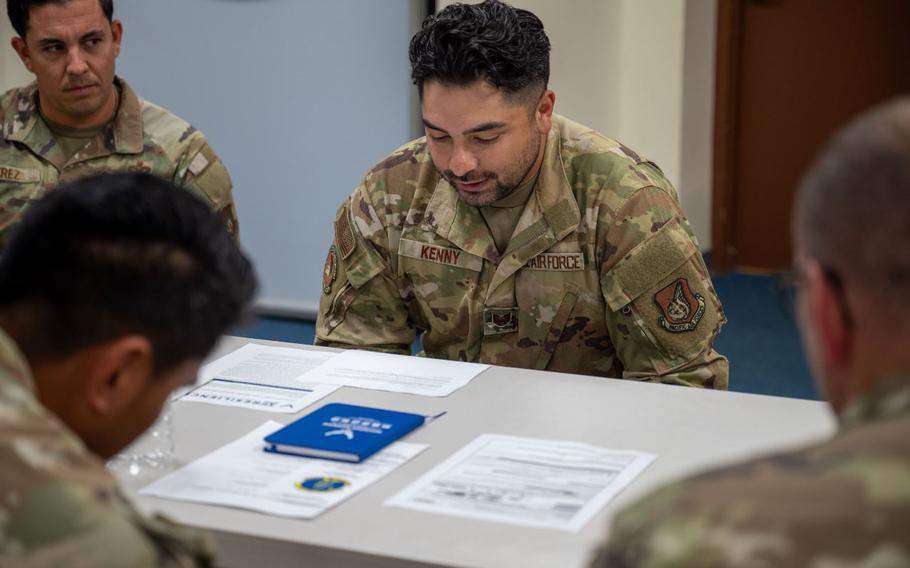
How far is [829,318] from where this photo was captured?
1048 millimetres

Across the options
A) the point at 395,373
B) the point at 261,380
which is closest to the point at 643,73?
the point at 395,373

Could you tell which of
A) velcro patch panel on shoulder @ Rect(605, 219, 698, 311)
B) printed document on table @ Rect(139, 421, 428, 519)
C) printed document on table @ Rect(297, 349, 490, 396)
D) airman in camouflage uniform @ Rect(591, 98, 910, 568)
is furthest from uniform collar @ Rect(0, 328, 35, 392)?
velcro patch panel on shoulder @ Rect(605, 219, 698, 311)

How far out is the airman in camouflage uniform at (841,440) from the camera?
0.91m

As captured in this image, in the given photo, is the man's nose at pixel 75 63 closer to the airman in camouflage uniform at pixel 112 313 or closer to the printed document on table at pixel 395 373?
the printed document on table at pixel 395 373

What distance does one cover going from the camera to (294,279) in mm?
5332

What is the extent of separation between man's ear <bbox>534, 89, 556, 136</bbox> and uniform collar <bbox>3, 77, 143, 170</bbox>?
1277 mm

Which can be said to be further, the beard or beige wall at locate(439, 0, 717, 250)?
beige wall at locate(439, 0, 717, 250)

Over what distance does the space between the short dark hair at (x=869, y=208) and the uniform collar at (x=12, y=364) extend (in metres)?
0.71

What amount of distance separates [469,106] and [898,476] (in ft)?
5.75

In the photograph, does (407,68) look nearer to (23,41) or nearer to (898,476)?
(23,41)

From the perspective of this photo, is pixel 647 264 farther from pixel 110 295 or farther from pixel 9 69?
pixel 9 69

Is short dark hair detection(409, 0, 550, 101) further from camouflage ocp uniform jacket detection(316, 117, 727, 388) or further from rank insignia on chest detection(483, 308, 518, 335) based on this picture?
rank insignia on chest detection(483, 308, 518, 335)

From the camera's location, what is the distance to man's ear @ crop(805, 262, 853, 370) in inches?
40.9

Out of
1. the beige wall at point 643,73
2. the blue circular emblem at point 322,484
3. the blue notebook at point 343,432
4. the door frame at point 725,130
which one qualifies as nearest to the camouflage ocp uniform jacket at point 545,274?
the blue notebook at point 343,432
